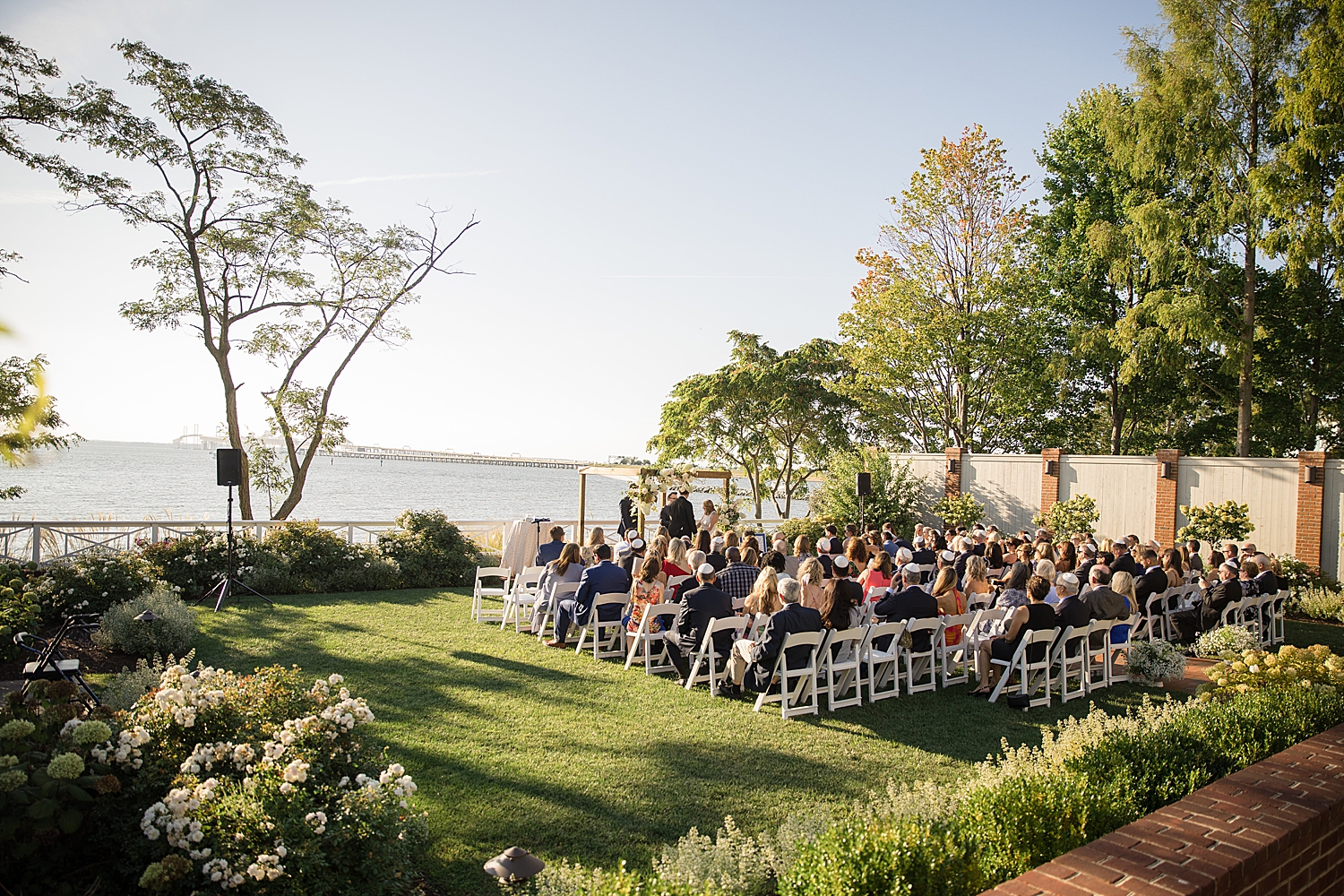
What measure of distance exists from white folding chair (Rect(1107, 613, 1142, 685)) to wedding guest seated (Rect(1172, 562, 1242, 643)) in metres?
2.03

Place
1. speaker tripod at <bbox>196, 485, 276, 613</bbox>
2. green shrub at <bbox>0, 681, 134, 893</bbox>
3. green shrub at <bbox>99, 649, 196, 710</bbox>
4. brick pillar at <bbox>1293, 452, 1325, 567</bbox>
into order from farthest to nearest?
brick pillar at <bbox>1293, 452, 1325, 567</bbox>
speaker tripod at <bbox>196, 485, 276, 613</bbox>
green shrub at <bbox>99, 649, 196, 710</bbox>
green shrub at <bbox>0, 681, 134, 893</bbox>

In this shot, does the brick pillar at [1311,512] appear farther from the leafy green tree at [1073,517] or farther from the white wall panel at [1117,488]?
the leafy green tree at [1073,517]

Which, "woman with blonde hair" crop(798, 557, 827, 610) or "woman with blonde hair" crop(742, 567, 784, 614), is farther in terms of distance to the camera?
"woman with blonde hair" crop(798, 557, 827, 610)

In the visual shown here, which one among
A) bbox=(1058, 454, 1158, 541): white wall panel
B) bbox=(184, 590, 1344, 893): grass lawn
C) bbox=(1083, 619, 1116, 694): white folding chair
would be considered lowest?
bbox=(184, 590, 1344, 893): grass lawn

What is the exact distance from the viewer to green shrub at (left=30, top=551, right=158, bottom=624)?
973 cm

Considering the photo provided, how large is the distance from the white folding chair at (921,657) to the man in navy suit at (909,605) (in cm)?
7

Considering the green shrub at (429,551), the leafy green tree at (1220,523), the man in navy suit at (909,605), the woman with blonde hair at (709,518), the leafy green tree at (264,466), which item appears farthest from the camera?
the leafy green tree at (264,466)

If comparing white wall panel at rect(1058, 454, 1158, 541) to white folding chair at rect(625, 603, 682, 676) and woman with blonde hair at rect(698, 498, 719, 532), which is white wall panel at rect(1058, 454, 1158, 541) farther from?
white folding chair at rect(625, 603, 682, 676)

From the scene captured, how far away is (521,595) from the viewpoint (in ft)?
34.4

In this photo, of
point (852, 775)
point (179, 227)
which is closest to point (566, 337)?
point (179, 227)

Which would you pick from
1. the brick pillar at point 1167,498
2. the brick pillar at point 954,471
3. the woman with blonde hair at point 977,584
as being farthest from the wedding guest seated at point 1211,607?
the brick pillar at point 954,471

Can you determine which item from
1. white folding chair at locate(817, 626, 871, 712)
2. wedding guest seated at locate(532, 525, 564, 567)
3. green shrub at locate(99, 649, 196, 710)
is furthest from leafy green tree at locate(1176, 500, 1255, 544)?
green shrub at locate(99, 649, 196, 710)

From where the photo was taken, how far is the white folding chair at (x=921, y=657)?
7.86 meters

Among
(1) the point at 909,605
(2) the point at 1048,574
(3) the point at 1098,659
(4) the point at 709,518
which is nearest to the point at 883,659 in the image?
(1) the point at 909,605
